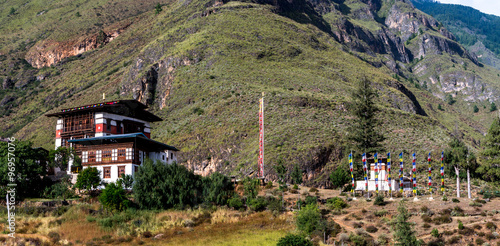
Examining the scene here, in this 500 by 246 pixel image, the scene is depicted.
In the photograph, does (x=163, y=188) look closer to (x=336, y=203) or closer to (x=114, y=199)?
(x=114, y=199)

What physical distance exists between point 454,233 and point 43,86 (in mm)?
153669

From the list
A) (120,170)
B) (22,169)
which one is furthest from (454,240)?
(22,169)

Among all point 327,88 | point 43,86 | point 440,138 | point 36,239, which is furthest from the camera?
point 43,86

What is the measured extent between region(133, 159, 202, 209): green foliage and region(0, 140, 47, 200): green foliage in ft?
41.9

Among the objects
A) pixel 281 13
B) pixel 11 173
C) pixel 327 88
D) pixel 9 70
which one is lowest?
pixel 11 173

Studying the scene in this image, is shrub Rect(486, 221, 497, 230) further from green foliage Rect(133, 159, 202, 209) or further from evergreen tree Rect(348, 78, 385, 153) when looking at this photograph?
green foliage Rect(133, 159, 202, 209)

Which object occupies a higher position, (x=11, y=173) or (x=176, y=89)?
(x=176, y=89)

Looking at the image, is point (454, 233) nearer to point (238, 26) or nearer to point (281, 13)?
point (238, 26)

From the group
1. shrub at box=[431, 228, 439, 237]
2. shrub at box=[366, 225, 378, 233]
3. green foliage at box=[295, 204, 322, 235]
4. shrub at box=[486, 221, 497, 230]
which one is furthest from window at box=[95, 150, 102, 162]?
shrub at box=[486, 221, 497, 230]

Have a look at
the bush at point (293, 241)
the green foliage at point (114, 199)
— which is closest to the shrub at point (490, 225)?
the bush at point (293, 241)

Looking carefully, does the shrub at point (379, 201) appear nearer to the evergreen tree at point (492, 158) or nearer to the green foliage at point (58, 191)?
the evergreen tree at point (492, 158)

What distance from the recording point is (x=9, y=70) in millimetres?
188625

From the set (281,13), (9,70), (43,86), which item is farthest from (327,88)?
(9,70)

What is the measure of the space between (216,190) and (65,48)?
15488cm
